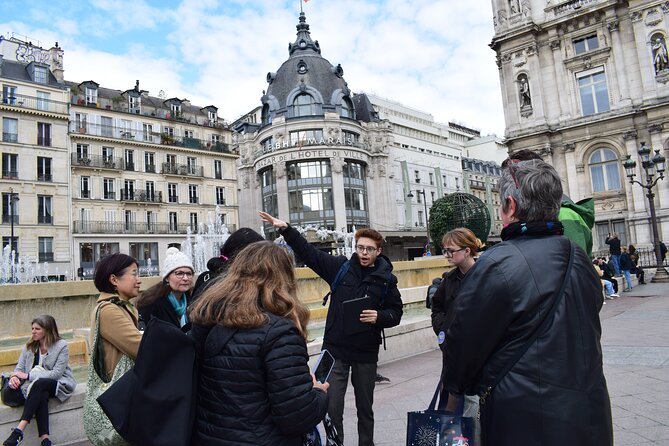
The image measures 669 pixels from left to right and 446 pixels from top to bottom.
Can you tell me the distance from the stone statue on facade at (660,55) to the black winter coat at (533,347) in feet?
105

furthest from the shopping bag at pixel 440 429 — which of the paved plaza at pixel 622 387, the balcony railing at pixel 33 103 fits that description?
the balcony railing at pixel 33 103

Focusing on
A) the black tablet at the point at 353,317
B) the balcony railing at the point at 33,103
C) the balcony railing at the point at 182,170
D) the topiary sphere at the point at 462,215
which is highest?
the balcony railing at the point at 33,103

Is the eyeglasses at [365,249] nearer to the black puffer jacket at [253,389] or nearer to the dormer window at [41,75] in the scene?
the black puffer jacket at [253,389]

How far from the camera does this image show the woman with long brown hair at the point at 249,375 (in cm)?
221

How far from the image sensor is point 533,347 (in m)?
1.97

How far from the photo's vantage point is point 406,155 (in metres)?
61.1

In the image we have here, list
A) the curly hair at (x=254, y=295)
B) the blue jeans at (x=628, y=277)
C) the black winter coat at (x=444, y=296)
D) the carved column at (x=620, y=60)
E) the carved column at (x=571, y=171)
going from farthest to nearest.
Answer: the carved column at (x=571, y=171) < the carved column at (x=620, y=60) < the blue jeans at (x=628, y=277) < the black winter coat at (x=444, y=296) < the curly hair at (x=254, y=295)

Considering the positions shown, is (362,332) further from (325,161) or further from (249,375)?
(325,161)

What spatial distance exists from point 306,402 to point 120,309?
5.55ft

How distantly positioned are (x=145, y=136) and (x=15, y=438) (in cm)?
Result: 4320

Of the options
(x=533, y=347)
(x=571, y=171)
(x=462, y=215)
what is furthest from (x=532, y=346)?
(x=571, y=171)

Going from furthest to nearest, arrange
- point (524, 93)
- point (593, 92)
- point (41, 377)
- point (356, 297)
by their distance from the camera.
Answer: point (524, 93), point (593, 92), point (41, 377), point (356, 297)

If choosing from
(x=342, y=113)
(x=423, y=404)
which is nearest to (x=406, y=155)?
(x=342, y=113)

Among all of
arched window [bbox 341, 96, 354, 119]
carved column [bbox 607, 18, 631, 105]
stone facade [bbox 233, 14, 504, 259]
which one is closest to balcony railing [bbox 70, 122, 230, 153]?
stone facade [bbox 233, 14, 504, 259]
